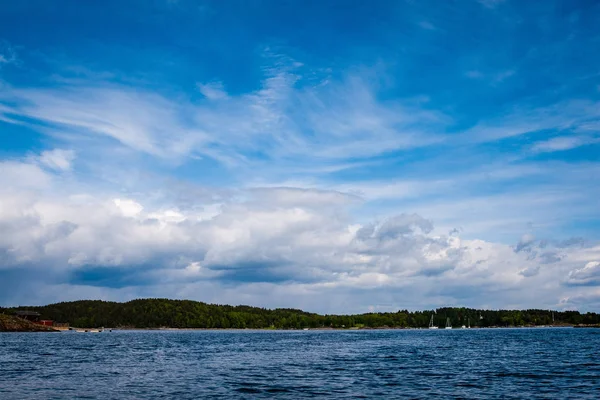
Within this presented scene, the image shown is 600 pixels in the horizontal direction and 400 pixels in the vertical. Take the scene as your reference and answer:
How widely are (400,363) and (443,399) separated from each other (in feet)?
127

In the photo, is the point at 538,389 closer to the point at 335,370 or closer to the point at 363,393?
the point at 363,393

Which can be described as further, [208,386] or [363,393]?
[208,386]

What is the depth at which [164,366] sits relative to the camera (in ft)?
254

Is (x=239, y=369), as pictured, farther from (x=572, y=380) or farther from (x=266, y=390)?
(x=572, y=380)

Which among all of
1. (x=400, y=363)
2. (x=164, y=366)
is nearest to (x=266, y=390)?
(x=164, y=366)

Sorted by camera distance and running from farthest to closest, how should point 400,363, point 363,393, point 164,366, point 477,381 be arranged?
1. point 400,363
2. point 164,366
3. point 477,381
4. point 363,393

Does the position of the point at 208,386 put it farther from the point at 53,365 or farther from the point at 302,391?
the point at 53,365

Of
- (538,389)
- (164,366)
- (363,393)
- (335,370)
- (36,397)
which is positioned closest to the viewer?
(36,397)

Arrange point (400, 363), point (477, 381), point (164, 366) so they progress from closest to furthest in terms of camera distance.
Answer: point (477, 381) < point (164, 366) < point (400, 363)

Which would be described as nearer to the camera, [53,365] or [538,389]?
[538,389]

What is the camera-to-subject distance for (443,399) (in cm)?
4516

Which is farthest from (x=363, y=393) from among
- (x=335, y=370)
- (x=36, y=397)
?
(x=36, y=397)

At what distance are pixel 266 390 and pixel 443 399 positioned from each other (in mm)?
15929

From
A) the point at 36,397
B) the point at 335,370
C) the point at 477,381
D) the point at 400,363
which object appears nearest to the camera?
the point at 36,397
